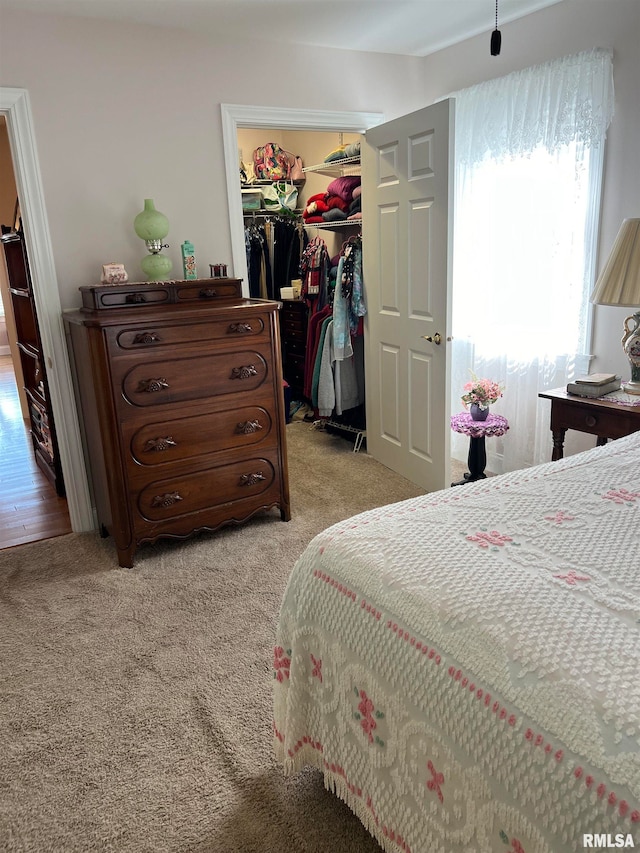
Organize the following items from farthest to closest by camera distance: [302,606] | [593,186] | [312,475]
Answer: [312,475]
[593,186]
[302,606]

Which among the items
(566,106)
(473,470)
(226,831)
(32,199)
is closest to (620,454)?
(226,831)

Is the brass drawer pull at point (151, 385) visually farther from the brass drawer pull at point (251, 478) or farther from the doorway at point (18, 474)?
the doorway at point (18, 474)

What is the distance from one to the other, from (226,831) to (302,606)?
2.12ft

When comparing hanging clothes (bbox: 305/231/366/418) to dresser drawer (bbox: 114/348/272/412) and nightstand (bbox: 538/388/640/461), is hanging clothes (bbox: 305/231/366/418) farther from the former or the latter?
nightstand (bbox: 538/388/640/461)

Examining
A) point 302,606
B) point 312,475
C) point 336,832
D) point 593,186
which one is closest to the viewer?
point 302,606

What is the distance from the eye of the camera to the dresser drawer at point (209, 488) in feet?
9.55

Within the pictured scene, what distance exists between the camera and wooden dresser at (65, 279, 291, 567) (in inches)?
108

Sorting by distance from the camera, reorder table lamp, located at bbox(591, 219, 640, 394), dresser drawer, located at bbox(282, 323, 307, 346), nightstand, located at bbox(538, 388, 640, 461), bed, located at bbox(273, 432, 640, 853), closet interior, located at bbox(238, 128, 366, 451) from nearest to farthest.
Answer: bed, located at bbox(273, 432, 640, 853) < table lamp, located at bbox(591, 219, 640, 394) < nightstand, located at bbox(538, 388, 640, 461) < closet interior, located at bbox(238, 128, 366, 451) < dresser drawer, located at bbox(282, 323, 307, 346)

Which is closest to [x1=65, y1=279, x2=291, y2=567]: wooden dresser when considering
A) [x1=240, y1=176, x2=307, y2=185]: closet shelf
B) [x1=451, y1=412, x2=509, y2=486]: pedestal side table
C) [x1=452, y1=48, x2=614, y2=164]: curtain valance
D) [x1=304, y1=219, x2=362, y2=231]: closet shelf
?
[x1=451, y1=412, x2=509, y2=486]: pedestal side table

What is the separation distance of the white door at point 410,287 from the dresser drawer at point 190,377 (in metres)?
0.92

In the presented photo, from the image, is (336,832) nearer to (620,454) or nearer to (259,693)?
(259,693)

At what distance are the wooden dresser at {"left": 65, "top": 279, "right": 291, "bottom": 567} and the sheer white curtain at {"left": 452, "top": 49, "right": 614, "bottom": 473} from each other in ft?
4.54

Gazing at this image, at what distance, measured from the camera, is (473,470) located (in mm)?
3555

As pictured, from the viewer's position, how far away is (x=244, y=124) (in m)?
3.33
